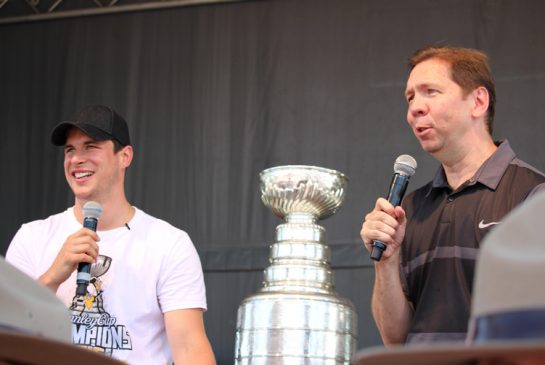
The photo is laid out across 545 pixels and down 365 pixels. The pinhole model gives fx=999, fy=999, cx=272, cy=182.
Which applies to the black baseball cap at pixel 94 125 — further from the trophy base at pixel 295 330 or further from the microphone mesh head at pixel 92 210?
the trophy base at pixel 295 330

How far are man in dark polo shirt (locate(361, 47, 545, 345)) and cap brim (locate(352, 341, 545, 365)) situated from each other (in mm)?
1386

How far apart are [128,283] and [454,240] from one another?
3.27 ft

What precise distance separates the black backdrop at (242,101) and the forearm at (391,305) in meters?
2.08

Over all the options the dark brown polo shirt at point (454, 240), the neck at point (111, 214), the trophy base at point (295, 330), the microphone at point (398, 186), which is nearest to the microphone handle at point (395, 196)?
the microphone at point (398, 186)

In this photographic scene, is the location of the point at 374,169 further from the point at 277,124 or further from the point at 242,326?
the point at 242,326

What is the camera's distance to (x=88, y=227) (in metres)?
2.78

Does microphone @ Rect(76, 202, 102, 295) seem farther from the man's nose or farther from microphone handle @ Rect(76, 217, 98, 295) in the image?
the man's nose

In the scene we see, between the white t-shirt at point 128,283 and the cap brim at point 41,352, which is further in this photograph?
the white t-shirt at point 128,283

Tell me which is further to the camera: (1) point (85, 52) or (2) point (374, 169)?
(1) point (85, 52)

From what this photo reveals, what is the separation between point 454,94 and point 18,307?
180 cm

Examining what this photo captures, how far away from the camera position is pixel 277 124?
4.87 m

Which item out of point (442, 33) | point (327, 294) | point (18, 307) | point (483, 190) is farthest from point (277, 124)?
point (18, 307)

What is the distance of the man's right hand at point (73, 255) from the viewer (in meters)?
2.68

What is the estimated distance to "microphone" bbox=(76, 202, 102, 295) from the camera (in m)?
2.67
